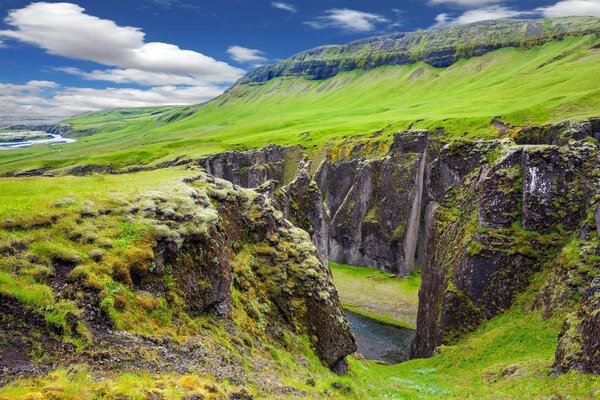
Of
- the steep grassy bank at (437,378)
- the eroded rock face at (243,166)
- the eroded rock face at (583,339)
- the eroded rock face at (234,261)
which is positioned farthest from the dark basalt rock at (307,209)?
the eroded rock face at (243,166)

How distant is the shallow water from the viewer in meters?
52.6

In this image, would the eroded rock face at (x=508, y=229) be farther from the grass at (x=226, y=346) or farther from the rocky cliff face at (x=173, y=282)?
the rocky cliff face at (x=173, y=282)

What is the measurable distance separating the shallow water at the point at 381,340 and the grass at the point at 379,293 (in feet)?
5.82

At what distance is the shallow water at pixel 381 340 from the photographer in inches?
2072

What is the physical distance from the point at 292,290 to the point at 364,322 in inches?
1664

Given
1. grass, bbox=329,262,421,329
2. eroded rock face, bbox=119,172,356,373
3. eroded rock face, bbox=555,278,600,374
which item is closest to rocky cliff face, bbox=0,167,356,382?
eroded rock face, bbox=119,172,356,373

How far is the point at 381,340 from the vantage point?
57.1m

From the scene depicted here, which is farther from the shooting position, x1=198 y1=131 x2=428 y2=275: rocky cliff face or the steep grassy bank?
x1=198 y1=131 x2=428 y2=275: rocky cliff face

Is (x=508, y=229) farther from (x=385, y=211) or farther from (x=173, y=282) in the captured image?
(x=385, y=211)

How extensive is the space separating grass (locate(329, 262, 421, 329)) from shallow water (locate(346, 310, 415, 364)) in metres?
1.77

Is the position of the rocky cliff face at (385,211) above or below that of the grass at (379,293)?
above

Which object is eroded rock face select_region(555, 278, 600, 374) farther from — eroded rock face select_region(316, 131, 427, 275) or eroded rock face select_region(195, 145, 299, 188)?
eroded rock face select_region(195, 145, 299, 188)

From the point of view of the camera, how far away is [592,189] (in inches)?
1451

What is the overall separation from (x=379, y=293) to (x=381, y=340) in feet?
60.8
